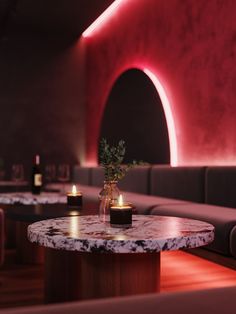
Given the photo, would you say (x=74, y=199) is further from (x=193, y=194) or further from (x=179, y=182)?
(x=179, y=182)

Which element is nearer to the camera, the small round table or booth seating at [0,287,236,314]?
booth seating at [0,287,236,314]

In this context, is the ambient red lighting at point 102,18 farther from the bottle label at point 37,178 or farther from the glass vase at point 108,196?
the glass vase at point 108,196

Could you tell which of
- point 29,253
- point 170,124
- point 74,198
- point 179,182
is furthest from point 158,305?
point 170,124

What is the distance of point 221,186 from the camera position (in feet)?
11.1

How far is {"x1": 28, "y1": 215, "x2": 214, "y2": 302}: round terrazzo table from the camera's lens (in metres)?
1.41

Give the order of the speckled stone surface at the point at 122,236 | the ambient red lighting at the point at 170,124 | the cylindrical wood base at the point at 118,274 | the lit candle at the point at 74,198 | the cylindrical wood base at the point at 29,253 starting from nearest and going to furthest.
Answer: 1. the speckled stone surface at the point at 122,236
2. the cylindrical wood base at the point at 118,274
3. the lit candle at the point at 74,198
4. the cylindrical wood base at the point at 29,253
5. the ambient red lighting at the point at 170,124

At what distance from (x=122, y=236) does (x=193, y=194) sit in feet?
7.77

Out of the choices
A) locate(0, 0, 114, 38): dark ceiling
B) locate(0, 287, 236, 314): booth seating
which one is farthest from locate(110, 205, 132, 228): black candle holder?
locate(0, 0, 114, 38): dark ceiling

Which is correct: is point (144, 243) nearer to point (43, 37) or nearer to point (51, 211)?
point (51, 211)

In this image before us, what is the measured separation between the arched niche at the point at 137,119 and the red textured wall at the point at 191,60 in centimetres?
19

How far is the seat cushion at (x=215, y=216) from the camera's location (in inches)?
99.3

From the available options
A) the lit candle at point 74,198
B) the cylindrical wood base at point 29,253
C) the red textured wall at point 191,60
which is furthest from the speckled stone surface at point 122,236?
the red textured wall at point 191,60

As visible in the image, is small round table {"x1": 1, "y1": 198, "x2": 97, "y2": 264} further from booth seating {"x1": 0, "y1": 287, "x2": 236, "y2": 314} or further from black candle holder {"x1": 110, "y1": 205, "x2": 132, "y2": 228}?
booth seating {"x1": 0, "y1": 287, "x2": 236, "y2": 314}

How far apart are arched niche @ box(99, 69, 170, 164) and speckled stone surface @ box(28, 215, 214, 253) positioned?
122 inches
